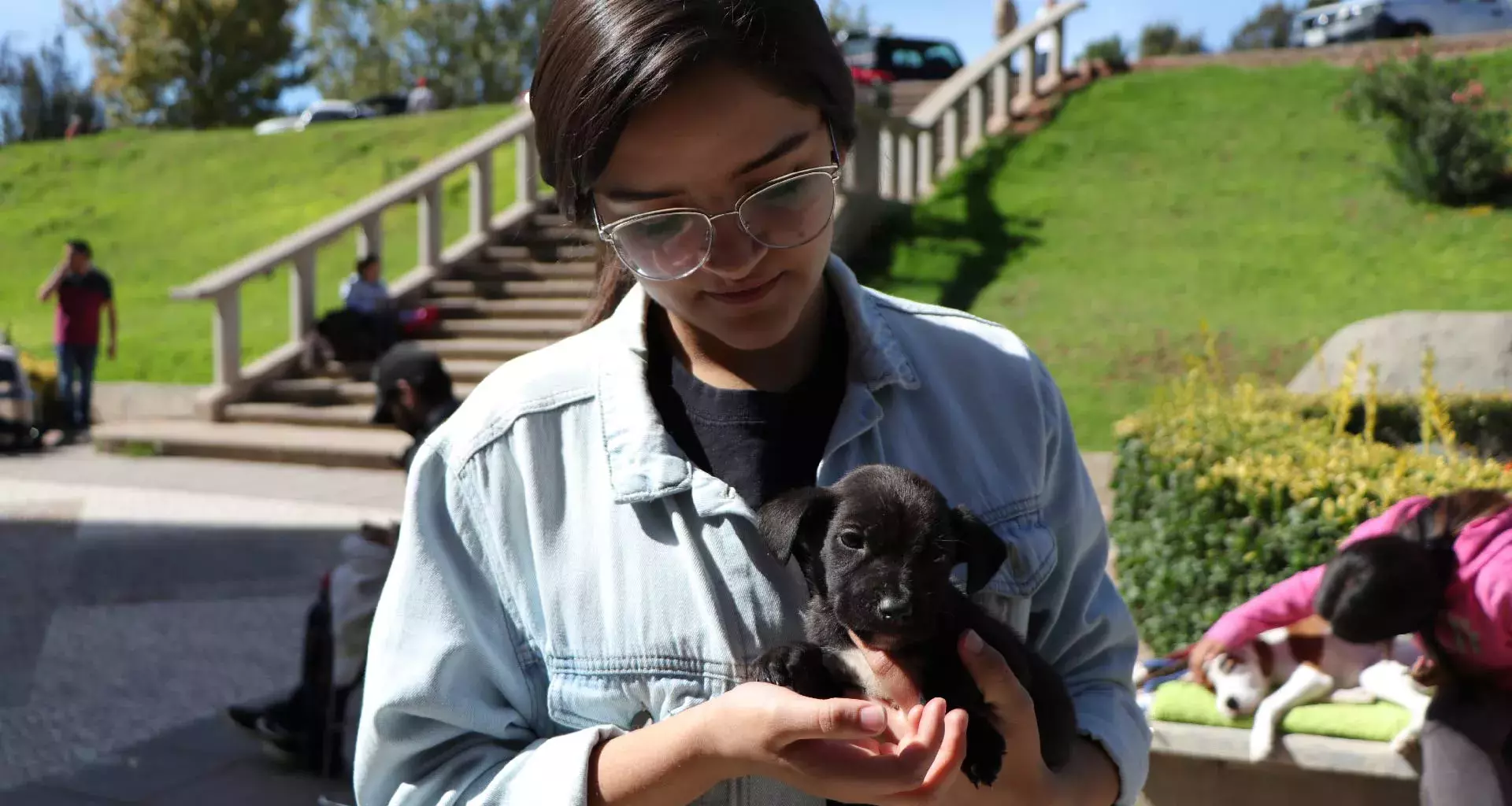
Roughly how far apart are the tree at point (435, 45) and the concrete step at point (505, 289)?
56761 mm

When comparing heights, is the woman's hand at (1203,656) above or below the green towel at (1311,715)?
above

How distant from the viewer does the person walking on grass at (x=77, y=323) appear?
1664 centimetres

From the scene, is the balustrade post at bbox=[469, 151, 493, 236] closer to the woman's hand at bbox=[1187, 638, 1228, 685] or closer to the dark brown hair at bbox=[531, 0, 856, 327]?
the woman's hand at bbox=[1187, 638, 1228, 685]

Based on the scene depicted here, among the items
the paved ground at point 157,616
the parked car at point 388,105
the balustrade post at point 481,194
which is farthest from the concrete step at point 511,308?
the parked car at point 388,105

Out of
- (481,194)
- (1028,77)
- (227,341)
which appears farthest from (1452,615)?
(1028,77)

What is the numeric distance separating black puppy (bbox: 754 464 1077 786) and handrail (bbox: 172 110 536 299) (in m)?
15.8

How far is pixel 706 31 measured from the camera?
1.77m

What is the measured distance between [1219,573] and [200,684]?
5367mm

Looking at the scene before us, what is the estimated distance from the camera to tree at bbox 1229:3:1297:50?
199ft

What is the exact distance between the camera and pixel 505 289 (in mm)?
Result: 18438

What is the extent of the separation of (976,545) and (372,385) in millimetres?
15190

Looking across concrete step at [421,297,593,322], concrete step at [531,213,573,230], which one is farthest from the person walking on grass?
concrete step at [531,213,573,230]

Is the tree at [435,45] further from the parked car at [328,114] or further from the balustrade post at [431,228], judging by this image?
the balustrade post at [431,228]

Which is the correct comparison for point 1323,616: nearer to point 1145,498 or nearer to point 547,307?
point 1145,498
